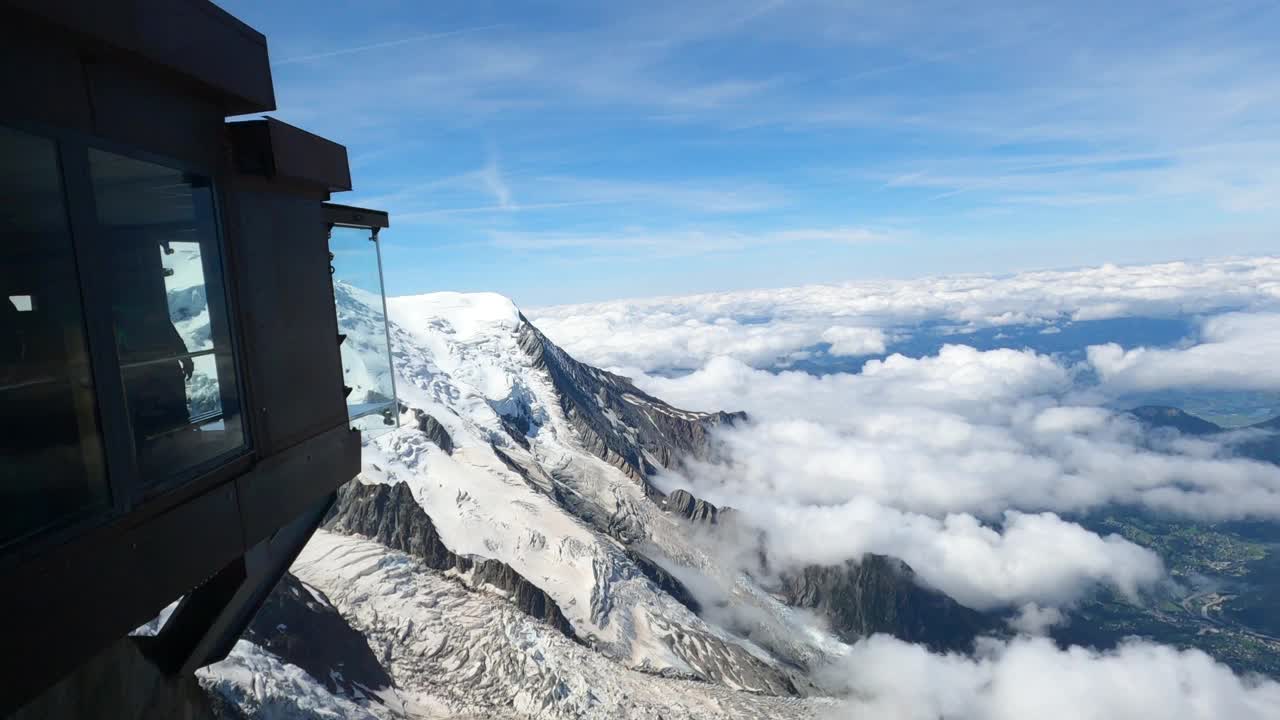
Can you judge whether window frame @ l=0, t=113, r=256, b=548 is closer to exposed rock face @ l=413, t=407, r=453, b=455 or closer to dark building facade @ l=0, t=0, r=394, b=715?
dark building facade @ l=0, t=0, r=394, b=715

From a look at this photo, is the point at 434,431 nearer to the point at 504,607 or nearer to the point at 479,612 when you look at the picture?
the point at 504,607

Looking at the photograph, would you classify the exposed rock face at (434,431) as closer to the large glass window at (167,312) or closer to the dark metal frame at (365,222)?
the dark metal frame at (365,222)

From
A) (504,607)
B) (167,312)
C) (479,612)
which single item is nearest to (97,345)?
(167,312)

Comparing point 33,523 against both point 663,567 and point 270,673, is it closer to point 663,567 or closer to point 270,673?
point 270,673

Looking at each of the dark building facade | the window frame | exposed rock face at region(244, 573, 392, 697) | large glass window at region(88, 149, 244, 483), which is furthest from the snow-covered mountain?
the window frame

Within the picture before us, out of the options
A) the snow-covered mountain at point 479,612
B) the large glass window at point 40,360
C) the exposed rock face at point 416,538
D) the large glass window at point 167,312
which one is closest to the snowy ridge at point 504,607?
the snow-covered mountain at point 479,612
